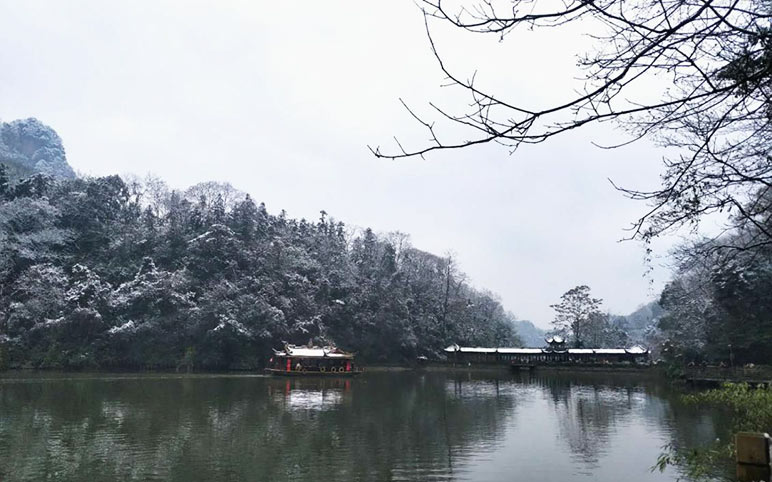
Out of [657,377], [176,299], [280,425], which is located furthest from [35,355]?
[657,377]

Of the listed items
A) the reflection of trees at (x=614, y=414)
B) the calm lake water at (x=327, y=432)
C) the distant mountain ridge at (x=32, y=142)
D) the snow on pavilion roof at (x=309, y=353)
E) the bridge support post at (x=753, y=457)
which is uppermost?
the distant mountain ridge at (x=32, y=142)

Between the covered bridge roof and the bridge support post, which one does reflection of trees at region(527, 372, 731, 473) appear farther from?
the covered bridge roof

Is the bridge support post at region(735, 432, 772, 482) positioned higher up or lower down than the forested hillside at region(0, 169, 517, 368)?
lower down

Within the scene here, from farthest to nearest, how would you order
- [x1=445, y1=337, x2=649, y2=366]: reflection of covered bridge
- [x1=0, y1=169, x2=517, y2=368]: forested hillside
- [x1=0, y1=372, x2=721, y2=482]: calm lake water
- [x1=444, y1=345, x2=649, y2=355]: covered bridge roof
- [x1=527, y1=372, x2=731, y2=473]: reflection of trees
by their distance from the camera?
[x1=444, y1=345, x2=649, y2=355]: covered bridge roof, [x1=445, y1=337, x2=649, y2=366]: reflection of covered bridge, [x1=0, y1=169, x2=517, y2=368]: forested hillside, [x1=527, y1=372, x2=731, y2=473]: reflection of trees, [x1=0, y1=372, x2=721, y2=482]: calm lake water

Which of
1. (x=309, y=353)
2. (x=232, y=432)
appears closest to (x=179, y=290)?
(x=309, y=353)

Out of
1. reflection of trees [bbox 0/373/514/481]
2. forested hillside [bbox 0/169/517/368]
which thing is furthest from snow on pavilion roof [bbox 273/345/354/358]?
reflection of trees [bbox 0/373/514/481]

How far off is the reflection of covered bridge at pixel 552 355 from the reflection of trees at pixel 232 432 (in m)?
19.5

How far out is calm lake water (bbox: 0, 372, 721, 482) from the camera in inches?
402

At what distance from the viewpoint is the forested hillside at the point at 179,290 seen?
3128cm

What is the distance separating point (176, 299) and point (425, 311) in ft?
66.4

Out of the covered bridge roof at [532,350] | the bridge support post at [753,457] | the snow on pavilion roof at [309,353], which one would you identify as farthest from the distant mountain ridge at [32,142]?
the bridge support post at [753,457]

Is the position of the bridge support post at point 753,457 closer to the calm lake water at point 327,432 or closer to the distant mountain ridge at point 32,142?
the calm lake water at point 327,432

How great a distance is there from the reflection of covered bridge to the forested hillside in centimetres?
217

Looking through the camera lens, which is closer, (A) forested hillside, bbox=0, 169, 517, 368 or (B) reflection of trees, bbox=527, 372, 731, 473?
(B) reflection of trees, bbox=527, 372, 731, 473
